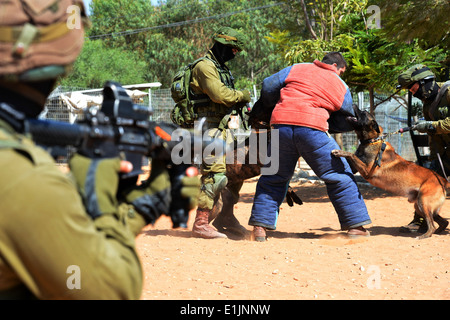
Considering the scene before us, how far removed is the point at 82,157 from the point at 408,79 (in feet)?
21.3

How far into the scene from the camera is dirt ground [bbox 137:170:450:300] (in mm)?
4387

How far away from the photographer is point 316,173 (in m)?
Answer: 6.36

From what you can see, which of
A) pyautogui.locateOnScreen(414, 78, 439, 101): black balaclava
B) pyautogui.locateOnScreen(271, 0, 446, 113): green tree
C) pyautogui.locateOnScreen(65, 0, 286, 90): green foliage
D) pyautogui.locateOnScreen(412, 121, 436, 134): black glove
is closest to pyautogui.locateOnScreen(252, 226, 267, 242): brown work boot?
pyautogui.locateOnScreen(412, 121, 436, 134): black glove

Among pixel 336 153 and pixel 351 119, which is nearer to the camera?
pixel 336 153

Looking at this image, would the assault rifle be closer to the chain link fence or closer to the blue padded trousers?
the blue padded trousers

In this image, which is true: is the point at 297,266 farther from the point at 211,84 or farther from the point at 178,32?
the point at 178,32

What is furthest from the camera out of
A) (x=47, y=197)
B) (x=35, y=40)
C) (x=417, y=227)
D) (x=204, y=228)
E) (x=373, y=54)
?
(x=373, y=54)

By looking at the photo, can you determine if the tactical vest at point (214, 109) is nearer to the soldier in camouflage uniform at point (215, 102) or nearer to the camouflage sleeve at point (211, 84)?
the soldier in camouflage uniform at point (215, 102)

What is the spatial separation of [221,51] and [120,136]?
5358 mm

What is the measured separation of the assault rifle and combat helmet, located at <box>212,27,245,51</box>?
16.1 feet

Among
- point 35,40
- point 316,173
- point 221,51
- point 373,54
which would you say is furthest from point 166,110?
point 35,40

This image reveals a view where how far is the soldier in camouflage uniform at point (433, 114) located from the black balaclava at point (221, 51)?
2.38m

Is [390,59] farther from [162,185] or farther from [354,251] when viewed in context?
[162,185]

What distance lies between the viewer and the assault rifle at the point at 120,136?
1448 mm
